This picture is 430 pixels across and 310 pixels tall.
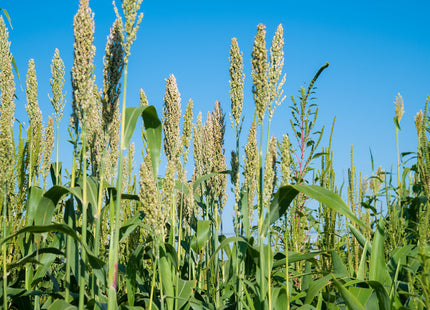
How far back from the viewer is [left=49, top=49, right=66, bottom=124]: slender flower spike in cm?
277

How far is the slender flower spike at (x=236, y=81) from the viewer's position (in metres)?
2.79

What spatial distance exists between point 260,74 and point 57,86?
1.46 meters

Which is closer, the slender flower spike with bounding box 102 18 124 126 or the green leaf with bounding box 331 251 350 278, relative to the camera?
the slender flower spike with bounding box 102 18 124 126

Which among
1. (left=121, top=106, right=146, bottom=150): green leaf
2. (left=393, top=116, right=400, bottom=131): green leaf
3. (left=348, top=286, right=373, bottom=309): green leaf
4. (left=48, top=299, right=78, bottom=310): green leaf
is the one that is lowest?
A: (left=348, top=286, right=373, bottom=309): green leaf

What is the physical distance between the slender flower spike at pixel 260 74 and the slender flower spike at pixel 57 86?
1.35 meters

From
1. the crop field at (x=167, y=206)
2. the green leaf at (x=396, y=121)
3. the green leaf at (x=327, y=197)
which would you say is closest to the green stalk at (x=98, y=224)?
the crop field at (x=167, y=206)

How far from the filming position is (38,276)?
293 centimetres

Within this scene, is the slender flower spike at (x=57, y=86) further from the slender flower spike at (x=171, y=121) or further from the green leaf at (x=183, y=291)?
the green leaf at (x=183, y=291)

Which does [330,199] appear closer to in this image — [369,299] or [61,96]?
[369,299]

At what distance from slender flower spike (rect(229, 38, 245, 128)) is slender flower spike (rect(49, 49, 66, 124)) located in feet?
3.91

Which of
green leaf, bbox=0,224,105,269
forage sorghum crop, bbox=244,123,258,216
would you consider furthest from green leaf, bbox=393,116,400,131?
green leaf, bbox=0,224,105,269

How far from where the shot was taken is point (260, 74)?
2422 millimetres

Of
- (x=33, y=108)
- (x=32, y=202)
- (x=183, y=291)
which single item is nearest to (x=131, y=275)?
(x=183, y=291)

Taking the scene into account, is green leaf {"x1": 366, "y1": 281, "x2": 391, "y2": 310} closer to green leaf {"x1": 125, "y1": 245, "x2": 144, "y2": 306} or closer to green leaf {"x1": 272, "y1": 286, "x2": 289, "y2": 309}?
green leaf {"x1": 272, "y1": 286, "x2": 289, "y2": 309}
